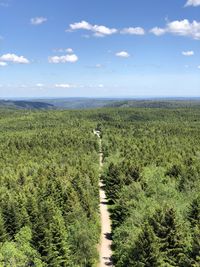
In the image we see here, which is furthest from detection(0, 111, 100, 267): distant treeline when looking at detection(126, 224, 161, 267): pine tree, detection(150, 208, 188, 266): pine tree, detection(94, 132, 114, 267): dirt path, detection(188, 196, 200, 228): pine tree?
detection(188, 196, 200, 228): pine tree

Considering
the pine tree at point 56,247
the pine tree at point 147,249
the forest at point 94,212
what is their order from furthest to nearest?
the pine tree at point 56,247 < the forest at point 94,212 < the pine tree at point 147,249

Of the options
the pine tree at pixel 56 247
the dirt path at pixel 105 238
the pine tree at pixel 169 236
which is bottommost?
the dirt path at pixel 105 238

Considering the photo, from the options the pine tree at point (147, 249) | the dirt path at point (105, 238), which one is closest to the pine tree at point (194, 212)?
the pine tree at point (147, 249)

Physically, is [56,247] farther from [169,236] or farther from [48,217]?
[169,236]

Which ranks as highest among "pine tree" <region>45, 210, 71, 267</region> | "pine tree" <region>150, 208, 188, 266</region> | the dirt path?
"pine tree" <region>150, 208, 188, 266</region>

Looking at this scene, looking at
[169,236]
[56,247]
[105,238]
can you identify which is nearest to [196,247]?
[169,236]

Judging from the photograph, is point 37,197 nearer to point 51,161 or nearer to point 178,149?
point 51,161

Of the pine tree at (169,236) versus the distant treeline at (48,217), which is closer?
the pine tree at (169,236)

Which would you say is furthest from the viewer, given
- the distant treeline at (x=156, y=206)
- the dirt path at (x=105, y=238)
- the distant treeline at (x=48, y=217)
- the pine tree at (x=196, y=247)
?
the dirt path at (x=105, y=238)

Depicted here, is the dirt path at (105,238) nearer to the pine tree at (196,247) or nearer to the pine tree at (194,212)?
the pine tree at (194,212)

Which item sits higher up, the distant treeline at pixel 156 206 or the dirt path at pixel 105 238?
the distant treeline at pixel 156 206

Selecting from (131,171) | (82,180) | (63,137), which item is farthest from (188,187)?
(63,137)

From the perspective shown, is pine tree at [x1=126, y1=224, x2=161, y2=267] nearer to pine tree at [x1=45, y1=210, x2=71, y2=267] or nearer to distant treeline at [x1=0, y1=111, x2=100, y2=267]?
distant treeline at [x1=0, y1=111, x2=100, y2=267]
